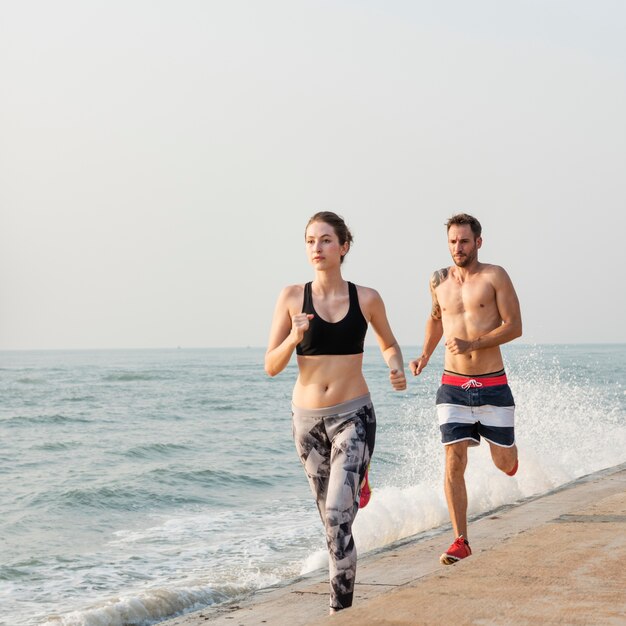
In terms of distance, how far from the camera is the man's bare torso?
5684mm

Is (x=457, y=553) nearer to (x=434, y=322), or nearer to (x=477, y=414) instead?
(x=477, y=414)

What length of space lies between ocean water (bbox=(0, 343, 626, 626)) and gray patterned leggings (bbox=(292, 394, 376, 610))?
162cm

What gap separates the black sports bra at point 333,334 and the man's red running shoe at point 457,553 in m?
1.57

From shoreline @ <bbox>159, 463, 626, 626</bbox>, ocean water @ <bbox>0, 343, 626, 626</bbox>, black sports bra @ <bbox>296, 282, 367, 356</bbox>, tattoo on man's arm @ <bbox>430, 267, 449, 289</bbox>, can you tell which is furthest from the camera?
ocean water @ <bbox>0, 343, 626, 626</bbox>

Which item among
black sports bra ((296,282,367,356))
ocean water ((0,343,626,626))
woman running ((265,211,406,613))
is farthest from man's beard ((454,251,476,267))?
ocean water ((0,343,626,626))

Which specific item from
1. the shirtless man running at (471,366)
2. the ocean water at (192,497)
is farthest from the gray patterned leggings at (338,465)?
the ocean water at (192,497)

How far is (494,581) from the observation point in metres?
3.85

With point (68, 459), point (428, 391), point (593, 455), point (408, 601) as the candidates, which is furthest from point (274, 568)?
point (428, 391)

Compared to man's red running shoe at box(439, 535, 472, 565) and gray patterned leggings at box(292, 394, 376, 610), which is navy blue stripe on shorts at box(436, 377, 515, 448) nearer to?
man's red running shoe at box(439, 535, 472, 565)

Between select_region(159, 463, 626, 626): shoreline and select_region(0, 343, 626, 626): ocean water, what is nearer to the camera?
select_region(159, 463, 626, 626): shoreline

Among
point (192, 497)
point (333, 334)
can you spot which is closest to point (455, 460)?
point (333, 334)

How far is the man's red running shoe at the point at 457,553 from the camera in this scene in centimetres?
536

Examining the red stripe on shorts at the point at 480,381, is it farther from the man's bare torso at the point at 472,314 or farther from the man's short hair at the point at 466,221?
the man's short hair at the point at 466,221

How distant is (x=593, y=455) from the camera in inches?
588
